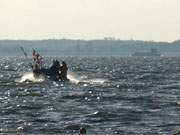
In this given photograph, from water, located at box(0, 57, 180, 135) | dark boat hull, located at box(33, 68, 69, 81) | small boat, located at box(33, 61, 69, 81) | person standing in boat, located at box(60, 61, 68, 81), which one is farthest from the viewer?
dark boat hull, located at box(33, 68, 69, 81)

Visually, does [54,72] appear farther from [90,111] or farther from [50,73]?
[90,111]

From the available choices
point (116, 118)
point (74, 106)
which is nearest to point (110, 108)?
point (74, 106)

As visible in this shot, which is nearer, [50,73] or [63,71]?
[63,71]

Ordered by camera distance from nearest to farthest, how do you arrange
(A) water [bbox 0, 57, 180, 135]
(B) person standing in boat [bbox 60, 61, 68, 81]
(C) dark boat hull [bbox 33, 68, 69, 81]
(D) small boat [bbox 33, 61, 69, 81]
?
(A) water [bbox 0, 57, 180, 135] → (B) person standing in boat [bbox 60, 61, 68, 81] → (D) small boat [bbox 33, 61, 69, 81] → (C) dark boat hull [bbox 33, 68, 69, 81]

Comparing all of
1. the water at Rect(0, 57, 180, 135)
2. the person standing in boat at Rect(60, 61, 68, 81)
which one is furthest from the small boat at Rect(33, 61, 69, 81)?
the water at Rect(0, 57, 180, 135)

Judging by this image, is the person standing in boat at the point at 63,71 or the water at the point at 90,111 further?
the person standing in boat at the point at 63,71

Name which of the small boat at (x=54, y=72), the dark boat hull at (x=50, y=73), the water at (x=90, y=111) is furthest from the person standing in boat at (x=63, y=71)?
the water at (x=90, y=111)

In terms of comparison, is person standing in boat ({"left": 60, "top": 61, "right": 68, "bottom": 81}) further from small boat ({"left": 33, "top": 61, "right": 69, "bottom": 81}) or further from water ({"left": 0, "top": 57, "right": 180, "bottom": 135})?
water ({"left": 0, "top": 57, "right": 180, "bottom": 135})

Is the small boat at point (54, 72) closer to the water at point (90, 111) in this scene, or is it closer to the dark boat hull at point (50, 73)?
the dark boat hull at point (50, 73)

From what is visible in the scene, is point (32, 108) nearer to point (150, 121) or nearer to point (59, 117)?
point (59, 117)

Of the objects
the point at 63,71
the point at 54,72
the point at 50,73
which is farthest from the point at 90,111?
the point at 50,73

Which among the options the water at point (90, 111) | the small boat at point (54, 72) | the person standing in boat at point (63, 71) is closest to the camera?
the water at point (90, 111)

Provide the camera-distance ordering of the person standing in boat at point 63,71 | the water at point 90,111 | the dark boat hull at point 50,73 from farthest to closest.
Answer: the dark boat hull at point 50,73, the person standing in boat at point 63,71, the water at point 90,111

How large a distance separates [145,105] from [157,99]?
6.07m
